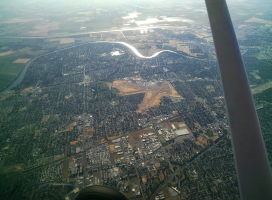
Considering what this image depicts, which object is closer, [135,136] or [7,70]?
[135,136]

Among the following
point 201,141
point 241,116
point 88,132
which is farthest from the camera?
point 88,132

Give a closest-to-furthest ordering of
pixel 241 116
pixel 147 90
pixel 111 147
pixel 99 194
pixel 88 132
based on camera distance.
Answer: pixel 241 116 < pixel 99 194 < pixel 111 147 < pixel 88 132 < pixel 147 90

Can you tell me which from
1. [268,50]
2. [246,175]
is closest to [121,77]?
[246,175]

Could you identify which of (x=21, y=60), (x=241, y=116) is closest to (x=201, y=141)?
(x=241, y=116)

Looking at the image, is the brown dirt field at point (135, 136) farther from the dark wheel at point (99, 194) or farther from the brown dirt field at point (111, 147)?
the dark wheel at point (99, 194)

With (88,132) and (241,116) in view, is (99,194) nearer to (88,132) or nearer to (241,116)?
(241,116)

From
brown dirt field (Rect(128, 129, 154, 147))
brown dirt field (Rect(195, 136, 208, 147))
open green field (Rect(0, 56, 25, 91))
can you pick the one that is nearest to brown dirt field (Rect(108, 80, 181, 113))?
brown dirt field (Rect(128, 129, 154, 147))

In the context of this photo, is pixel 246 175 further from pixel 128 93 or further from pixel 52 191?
pixel 128 93

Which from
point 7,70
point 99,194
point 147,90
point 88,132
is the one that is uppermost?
point 99,194

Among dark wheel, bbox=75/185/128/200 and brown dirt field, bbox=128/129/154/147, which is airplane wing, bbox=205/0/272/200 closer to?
dark wheel, bbox=75/185/128/200
